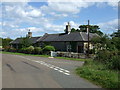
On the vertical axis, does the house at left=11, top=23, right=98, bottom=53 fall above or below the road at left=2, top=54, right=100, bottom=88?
above

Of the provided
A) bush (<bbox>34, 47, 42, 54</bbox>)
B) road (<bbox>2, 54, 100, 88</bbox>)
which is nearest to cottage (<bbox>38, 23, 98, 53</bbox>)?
bush (<bbox>34, 47, 42, 54</bbox>)

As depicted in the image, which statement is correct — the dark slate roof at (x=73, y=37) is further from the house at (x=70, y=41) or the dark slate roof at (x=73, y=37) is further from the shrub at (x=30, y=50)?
the shrub at (x=30, y=50)

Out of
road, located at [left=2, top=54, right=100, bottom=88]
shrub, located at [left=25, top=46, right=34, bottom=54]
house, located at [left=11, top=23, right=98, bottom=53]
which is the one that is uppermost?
house, located at [left=11, top=23, right=98, bottom=53]

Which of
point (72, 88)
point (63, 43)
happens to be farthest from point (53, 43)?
point (72, 88)

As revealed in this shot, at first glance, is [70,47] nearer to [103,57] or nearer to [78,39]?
[78,39]

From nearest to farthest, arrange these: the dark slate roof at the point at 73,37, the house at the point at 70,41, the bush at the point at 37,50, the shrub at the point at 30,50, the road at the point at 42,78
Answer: the road at the point at 42,78 → the house at the point at 70,41 → the bush at the point at 37,50 → the dark slate roof at the point at 73,37 → the shrub at the point at 30,50

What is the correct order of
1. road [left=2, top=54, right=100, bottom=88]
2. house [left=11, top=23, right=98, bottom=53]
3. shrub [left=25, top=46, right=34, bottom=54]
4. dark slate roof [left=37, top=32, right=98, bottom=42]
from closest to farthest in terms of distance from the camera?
road [left=2, top=54, right=100, bottom=88], house [left=11, top=23, right=98, bottom=53], dark slate roof [left=37, top=32, right=98, bottom=42], shrub [left=25, top=46, right=34, bottom=54]

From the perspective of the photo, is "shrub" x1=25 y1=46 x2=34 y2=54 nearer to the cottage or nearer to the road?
the cottage

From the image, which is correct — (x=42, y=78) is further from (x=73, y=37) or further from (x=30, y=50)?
(x=30, y=50)

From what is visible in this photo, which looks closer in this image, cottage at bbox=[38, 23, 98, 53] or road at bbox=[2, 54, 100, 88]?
road at bbox=[2, 54, 100, 88]

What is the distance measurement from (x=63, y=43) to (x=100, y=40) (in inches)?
676

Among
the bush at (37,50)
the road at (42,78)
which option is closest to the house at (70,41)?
the bush at (37,50)

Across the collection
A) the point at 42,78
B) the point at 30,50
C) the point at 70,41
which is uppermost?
the point at 70,41

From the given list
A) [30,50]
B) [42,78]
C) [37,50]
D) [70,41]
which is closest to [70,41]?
[70,41]
